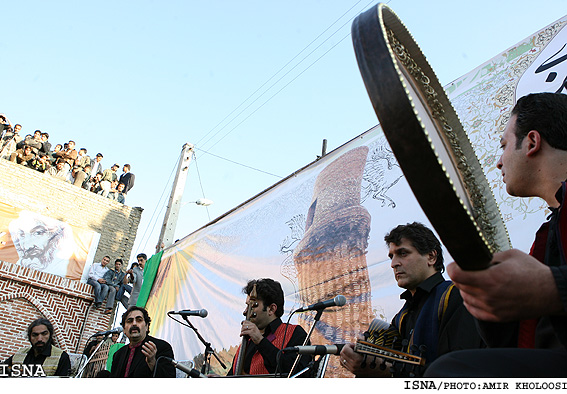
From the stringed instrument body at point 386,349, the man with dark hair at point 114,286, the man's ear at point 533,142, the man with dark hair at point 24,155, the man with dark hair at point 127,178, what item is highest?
the man with dark hair at point 127,178

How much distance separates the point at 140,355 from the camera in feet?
14.3

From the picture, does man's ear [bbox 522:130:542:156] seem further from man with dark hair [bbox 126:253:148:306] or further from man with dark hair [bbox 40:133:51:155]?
man with dark hair [bbox 40:133:51:155]

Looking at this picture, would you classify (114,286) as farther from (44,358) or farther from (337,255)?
(337,255)

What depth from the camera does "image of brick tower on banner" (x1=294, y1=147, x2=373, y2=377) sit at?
4.09m

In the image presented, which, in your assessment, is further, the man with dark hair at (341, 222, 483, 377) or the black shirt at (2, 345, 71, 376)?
the black shirt at (2, 345, 71, 376)

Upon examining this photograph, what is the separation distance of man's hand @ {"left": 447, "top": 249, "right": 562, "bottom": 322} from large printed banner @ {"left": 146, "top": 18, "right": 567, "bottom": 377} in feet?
6.94

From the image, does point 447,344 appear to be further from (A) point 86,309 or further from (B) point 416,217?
(A) point 86,309

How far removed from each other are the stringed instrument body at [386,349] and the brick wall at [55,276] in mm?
11574

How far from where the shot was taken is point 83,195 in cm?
1399

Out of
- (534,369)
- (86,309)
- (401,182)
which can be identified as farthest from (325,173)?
(86,309)

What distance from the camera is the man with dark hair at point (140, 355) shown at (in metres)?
4.02

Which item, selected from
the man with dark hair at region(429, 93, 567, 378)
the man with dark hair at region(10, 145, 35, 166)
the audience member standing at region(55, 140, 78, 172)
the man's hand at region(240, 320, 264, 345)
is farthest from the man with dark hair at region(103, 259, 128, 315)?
the man with dark hair at region(429, 93, 567, 378)

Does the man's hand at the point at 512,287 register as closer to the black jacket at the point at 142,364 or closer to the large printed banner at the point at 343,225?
the large printed banner at the point at 343,225

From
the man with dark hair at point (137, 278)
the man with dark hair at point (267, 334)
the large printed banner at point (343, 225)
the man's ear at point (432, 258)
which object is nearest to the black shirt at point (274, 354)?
the man with dark hair at point (267, 334)
